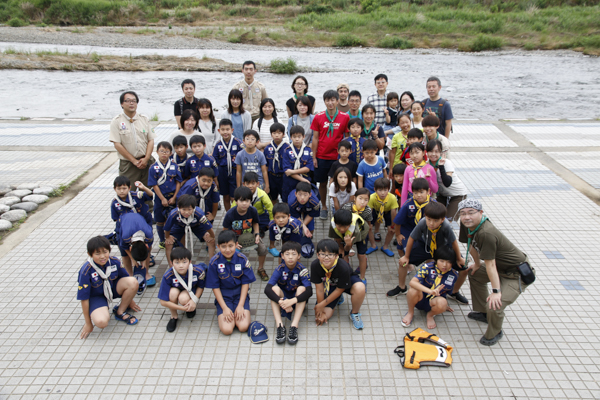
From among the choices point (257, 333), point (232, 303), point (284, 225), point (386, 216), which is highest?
point (284, 225)

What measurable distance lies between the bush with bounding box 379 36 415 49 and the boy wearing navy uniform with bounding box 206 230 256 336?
26729 millimetres

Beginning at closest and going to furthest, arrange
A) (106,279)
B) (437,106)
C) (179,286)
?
1. (106,279)
2. (179,286)
3. (437,106)

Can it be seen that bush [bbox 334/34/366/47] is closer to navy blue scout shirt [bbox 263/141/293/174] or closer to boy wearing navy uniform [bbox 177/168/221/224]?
navy blue scout shirt [bbox 263/141/293/174]

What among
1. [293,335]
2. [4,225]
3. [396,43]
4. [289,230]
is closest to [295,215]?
[289,230]

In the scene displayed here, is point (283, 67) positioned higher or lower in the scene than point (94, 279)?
higher

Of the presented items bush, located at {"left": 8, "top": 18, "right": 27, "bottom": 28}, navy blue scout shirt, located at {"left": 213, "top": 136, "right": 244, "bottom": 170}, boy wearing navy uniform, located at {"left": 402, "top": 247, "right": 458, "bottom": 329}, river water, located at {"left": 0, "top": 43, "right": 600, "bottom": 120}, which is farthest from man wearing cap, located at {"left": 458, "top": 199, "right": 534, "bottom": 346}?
bush, located at {"left": 8, "top": 18, "right": 27, "bottom": 28}

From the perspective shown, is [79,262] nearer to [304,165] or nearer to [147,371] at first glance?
[147,371]

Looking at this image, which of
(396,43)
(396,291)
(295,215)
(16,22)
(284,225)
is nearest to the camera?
(396,291)

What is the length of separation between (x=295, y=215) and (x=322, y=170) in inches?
45.6

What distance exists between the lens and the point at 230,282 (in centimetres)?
412

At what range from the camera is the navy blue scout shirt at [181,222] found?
15.2 ft

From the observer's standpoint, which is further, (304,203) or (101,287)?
(304,203)

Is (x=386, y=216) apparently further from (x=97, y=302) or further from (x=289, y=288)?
(x=97, y=302)

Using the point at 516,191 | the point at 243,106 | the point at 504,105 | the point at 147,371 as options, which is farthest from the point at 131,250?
the point at 504,105
